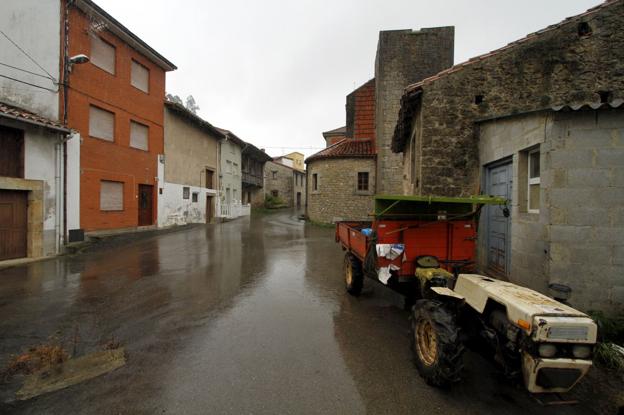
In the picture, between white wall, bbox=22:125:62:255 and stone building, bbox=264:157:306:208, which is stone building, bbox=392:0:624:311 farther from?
stone building, bbox=264:157:306:208

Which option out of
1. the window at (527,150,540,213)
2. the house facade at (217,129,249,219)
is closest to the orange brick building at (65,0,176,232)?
the house facade at (217,129,249,219)

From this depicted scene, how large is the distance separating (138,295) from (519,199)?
7.42 meters

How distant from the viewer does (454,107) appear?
7848 mm

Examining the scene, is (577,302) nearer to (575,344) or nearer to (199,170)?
(575,344)

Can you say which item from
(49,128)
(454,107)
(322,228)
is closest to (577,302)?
(454,107)

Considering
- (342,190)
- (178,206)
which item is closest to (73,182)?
(178,206)

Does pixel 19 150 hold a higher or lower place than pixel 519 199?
higher

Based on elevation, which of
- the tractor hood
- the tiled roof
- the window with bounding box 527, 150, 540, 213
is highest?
the tiled roof

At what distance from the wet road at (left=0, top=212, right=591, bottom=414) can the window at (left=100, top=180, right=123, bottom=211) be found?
17.3 feet

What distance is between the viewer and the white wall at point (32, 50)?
390 inches

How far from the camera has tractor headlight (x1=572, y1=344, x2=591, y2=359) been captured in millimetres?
2271

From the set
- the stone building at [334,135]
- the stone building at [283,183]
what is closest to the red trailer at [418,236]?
the stone building at [334,135]

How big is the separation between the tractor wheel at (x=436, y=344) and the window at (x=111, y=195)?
45.0ft

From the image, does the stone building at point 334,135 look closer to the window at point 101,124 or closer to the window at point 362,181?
the window at point 362,181
